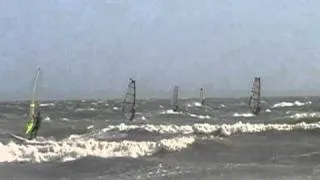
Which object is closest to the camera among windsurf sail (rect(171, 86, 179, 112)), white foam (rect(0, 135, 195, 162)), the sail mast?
white foam (rect(0, 135, 195, 162))

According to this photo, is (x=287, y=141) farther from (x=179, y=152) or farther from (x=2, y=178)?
(x=2, y=178)

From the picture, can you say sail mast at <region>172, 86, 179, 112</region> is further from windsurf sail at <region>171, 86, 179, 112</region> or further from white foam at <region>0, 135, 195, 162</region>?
white foam at <region>0, 135, 195, 162</region>

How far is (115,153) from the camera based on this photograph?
28812 millimetres

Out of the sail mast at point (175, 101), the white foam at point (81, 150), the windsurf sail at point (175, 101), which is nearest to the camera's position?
the white foam at point (81, 150)

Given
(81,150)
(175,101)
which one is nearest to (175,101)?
(175,101)

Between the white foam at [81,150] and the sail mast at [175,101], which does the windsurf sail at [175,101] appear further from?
the white foam at [81,150]

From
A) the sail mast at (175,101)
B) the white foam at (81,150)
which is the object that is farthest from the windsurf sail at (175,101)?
the white foam at (81,150)

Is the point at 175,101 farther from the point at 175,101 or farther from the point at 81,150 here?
the point at 81,150

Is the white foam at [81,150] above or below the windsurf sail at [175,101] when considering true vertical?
below

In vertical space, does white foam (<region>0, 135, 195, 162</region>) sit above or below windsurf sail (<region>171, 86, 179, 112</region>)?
below

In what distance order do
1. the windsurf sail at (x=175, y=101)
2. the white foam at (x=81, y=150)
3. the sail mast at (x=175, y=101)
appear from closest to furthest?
the white foam at (x=81, y=150) → the windsurf sail at (x=175, y=101) → the sail mast at (x=175, y=101)

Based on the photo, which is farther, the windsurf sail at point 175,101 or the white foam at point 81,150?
the windsurf sail at point 175,101

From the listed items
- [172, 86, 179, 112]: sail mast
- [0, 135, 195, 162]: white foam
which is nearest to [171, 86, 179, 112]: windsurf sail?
[172, 86, 179, 112]: sail mast

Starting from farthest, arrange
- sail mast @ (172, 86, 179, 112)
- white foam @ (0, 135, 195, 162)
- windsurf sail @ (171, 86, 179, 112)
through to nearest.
Result: sail mast @ (172, 86, 179, 112) → windsurf sail @ (171, 86, 179, 112) → white foam @ (0, 135, 195, 162)
